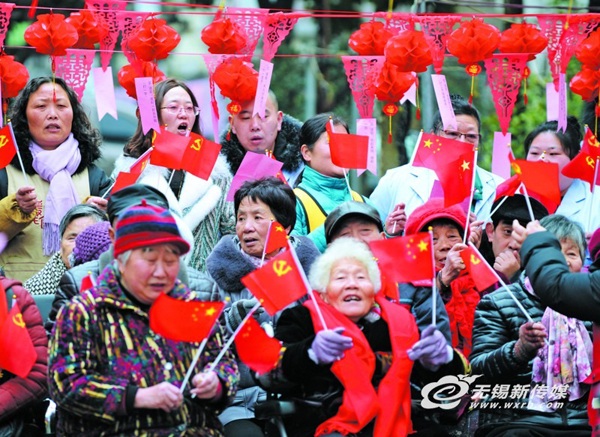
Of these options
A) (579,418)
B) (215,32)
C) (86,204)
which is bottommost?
(579,418)

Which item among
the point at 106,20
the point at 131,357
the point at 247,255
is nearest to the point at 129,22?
the point at 106,20

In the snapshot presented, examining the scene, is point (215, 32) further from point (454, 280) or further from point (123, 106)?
point (123, 106)

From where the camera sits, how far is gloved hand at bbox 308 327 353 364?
4.49m

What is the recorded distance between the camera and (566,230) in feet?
18.2

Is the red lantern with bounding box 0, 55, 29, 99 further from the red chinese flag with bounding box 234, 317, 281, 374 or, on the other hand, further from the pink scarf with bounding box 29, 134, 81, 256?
the red chinese flag with bounding box 234, 317, 281, 374

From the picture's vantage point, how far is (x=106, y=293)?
167 inches

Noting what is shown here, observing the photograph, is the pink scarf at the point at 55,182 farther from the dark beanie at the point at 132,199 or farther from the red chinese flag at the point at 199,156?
the dark beanie at the point at 132,199

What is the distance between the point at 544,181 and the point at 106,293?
9.21 ft

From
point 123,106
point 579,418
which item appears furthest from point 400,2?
point 579,418

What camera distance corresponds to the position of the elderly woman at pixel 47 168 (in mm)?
6422

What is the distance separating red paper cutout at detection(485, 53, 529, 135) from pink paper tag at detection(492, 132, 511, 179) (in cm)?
12

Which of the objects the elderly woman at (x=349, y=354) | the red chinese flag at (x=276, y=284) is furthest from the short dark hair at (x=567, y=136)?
the red chinese flag at (x=276, y=284)

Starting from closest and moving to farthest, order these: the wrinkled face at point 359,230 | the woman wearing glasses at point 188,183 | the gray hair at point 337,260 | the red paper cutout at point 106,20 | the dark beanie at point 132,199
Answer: the dark beanie at point 132,199 < the gray hair at point 337,260 < the wrinkled face at point 359,230 < the woman wearing glasses at point 188,183 < the red paper cutout at point 106,20

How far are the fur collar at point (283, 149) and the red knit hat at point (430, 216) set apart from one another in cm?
136
